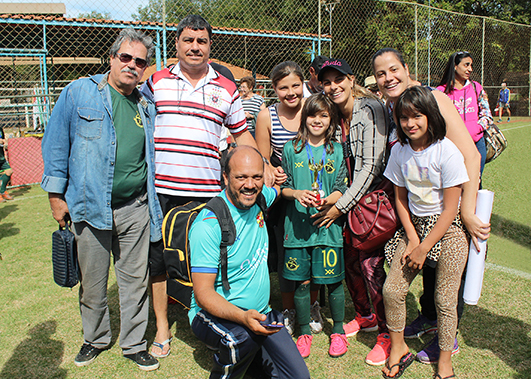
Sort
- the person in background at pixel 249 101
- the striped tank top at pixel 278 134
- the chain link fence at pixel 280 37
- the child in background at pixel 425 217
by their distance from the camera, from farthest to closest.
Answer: the chain link fence at pixel 280 37, the person in background at pixel 249 101, the striped tank top at pixel 278 134, the child in background at pixel 425 217

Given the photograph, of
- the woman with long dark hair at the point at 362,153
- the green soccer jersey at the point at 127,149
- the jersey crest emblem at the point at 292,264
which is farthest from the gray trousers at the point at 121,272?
the woman with long dark hair at the point at 362,153

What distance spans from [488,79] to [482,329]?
18.4 meters

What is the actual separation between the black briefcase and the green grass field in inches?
27.9

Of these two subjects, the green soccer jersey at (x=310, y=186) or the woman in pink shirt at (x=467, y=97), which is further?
the woman in pink shirt at (x=467, y=97)

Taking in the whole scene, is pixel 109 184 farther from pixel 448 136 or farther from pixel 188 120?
pixel 448 136

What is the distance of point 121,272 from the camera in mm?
2906

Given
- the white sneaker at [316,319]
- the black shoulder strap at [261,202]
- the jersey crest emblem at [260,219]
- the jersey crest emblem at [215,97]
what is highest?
the jersey crest emblem at [215,97]

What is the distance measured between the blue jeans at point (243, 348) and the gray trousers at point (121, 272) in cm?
70

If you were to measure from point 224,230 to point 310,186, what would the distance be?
0.86 m

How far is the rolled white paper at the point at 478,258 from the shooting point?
2.46m

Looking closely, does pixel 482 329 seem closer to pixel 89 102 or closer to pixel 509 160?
pixel 89 102

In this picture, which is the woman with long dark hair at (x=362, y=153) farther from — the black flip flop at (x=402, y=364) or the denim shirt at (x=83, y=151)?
the denim shirt at (x=83, y=151)

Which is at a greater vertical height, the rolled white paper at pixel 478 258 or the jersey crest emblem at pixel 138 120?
the jersey crest emblem at pixel 138 120

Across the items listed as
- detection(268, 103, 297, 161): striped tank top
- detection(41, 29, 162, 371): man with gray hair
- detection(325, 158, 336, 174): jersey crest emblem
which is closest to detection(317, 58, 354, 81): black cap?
detection(268, 103, 297, 161): striped tank top
